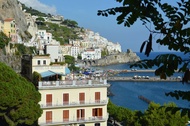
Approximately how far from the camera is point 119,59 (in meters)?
162

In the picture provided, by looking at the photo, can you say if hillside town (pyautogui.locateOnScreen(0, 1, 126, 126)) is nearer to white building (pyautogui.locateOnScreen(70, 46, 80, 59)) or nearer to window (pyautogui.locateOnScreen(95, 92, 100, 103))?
window (pyautogui.locateOnScreen(95, 92, 100, 103))

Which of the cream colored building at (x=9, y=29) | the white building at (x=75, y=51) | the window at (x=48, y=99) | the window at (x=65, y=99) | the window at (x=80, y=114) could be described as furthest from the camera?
the white building at (x=75, y=51)

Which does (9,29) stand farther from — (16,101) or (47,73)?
(16,101)

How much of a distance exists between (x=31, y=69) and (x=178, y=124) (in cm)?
1111

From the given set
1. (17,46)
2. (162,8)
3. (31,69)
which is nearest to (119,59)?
(17,46)

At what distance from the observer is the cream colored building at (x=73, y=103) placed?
2281cm

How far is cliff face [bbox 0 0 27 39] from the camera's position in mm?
84238

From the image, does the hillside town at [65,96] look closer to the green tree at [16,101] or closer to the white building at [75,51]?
the green tree at [16,101]

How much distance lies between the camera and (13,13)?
287ft

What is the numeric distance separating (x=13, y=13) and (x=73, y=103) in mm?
68728

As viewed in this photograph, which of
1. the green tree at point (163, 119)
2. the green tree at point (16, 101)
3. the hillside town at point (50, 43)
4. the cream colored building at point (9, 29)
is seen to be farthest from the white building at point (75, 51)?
the green tree at point (16, 101)

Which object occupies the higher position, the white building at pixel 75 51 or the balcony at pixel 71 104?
the white building at pixel 75 51

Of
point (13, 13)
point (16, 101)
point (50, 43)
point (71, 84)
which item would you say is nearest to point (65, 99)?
point (71, 84)

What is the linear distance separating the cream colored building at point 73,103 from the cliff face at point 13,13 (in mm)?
61989
